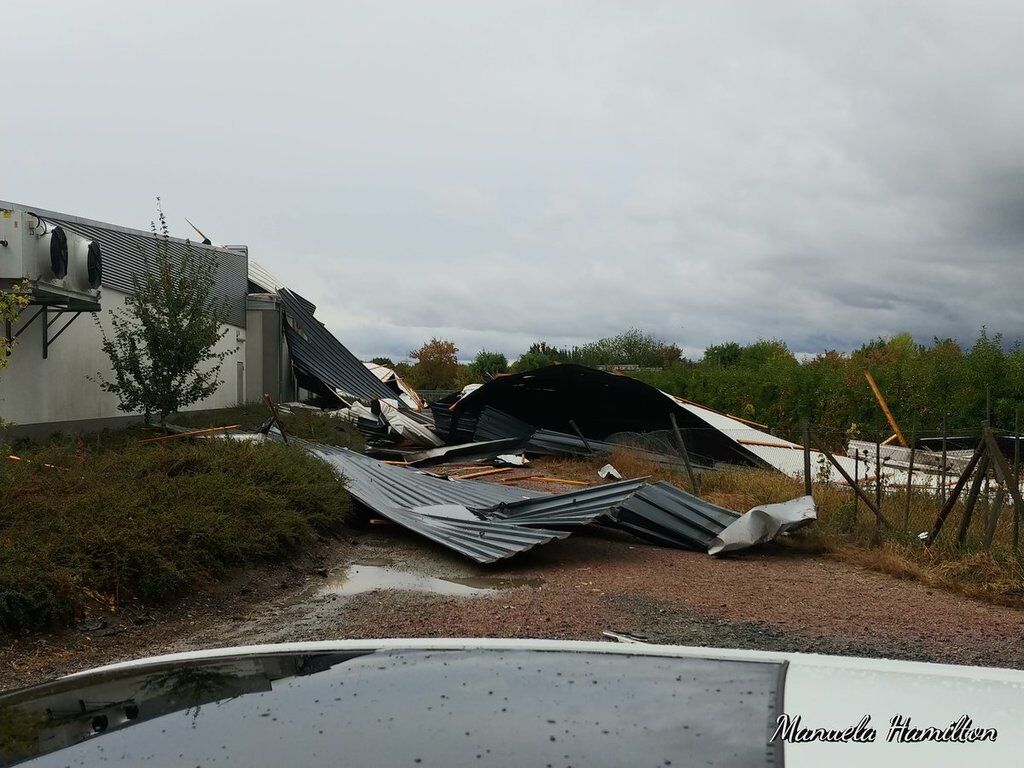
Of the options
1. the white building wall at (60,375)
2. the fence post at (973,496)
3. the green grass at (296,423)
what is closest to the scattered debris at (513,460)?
the green grass at (296,423)

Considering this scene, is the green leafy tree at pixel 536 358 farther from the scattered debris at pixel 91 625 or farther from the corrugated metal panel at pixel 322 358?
the scattered debris at pixel 91 625

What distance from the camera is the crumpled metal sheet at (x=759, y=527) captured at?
10586mm

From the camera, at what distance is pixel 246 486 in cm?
992

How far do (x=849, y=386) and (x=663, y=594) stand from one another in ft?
56.0

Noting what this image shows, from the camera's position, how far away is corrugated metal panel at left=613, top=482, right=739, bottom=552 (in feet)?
36.3

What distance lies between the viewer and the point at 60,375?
15.7 m

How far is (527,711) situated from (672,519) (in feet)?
32.1

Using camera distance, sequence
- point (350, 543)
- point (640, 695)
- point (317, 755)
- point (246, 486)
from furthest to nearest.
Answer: point (350, 543) → point (246, 486) → point (640, 695) → point (317, 755)

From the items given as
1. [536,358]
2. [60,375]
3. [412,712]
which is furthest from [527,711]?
[536,358]

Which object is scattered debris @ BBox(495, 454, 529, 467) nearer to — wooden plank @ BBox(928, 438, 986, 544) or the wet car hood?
wooden plank @ BBox(928, 438, 986, 544)

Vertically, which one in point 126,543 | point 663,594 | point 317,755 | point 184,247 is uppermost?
point 184,247

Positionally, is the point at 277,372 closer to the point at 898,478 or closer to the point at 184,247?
the point at 184,247

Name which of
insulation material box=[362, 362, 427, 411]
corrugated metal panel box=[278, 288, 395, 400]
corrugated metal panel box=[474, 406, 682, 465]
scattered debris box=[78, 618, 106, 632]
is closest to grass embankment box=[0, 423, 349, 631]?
scattered debris box=[78, 618, 106, 632]

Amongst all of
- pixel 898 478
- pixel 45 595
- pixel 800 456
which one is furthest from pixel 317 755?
pixel 800 456
